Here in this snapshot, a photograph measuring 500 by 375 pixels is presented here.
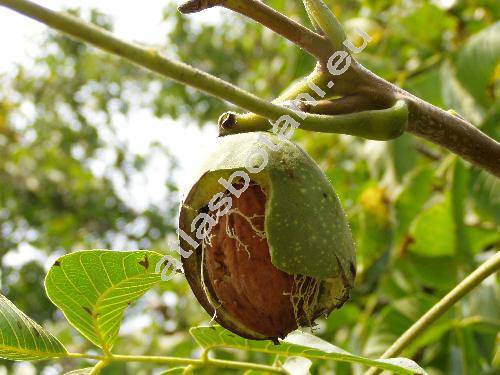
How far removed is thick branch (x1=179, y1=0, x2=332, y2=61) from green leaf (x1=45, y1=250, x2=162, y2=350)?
0.46 metres

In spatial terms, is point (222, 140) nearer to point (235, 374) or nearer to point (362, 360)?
point (362, 360)

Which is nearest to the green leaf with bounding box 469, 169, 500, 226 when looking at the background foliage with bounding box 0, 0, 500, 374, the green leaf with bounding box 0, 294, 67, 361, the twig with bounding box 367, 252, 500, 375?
the background foliage with bounding box 0, 0, 500, 374

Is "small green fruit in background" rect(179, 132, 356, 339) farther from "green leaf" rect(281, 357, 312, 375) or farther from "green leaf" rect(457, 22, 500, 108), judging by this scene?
"green leaf" rect(457, 22, 500, 108)

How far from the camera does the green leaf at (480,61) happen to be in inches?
88.1

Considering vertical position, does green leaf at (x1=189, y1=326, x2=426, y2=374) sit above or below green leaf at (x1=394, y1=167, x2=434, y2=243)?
below

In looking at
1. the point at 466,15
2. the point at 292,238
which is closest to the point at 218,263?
the point at 292,238

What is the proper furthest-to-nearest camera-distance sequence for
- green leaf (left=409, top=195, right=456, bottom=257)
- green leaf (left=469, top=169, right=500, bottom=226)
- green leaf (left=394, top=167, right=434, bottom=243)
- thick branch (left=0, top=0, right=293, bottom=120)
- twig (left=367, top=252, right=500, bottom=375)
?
green leaf (left=394, top=167, right=434, bottom=243) → green leaf (left=409, top=195, right=456, bottom=257) → green leaf (left=469, top=169, right=500, bottom=226) → twig (left=367, top=252, right=500, bottom=375) → thick branch (left=0, top=0, right=293, bottom=120)

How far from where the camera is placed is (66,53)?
10.9 meters

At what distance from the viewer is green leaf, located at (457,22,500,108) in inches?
88.1

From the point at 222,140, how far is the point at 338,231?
263 mm

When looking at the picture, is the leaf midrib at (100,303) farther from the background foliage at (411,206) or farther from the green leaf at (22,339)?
the background foliage at (411,206)

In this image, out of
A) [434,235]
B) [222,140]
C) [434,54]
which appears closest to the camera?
[222,140]

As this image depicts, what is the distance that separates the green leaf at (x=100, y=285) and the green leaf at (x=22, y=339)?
74 millimetres

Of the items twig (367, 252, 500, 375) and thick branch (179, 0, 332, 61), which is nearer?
thick branch (179, 0, 332, 61)
